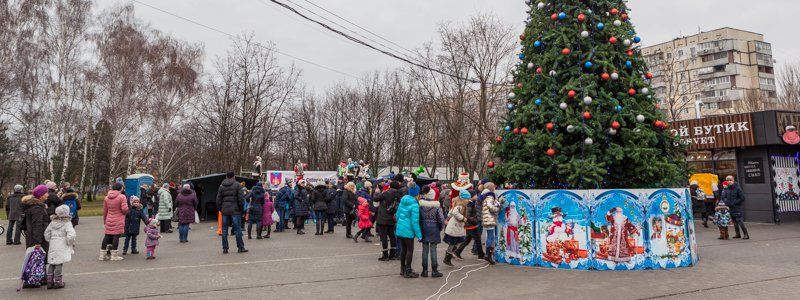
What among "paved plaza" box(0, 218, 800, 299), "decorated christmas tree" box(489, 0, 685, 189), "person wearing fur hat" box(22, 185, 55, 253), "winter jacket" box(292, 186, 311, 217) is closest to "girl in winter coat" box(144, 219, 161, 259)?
"paved plaza" box(0, 218, 800, 299)

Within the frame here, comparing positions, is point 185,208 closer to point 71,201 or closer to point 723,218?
point 71,201

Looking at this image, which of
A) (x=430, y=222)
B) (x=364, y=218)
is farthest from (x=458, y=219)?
(x=364, y=218)

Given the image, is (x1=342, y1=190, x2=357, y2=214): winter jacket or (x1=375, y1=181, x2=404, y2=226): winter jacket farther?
(x1=342, y1=190, x2=357, y2=214): winter jacket

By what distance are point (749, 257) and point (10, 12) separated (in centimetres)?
3698

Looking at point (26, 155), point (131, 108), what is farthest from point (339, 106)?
point (26, 155)

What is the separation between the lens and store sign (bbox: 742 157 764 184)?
17797 mm

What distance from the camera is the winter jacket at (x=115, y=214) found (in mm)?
9867

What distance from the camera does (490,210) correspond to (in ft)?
30.9

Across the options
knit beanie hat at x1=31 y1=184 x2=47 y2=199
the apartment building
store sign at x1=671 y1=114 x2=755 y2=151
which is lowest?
knit beanie hat at x1=31 y1=184 x2=47 y2=199

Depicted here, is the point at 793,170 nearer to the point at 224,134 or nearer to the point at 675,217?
the point at 675,217

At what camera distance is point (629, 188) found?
9.29 m

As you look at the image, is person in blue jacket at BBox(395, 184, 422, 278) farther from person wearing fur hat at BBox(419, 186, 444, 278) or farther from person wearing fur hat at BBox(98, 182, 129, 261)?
person wearing fur hat at BBox(98, 182, 129, 261)

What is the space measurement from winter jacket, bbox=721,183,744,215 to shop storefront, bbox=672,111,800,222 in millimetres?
3993

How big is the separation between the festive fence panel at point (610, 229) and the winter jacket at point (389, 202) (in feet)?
8.98
